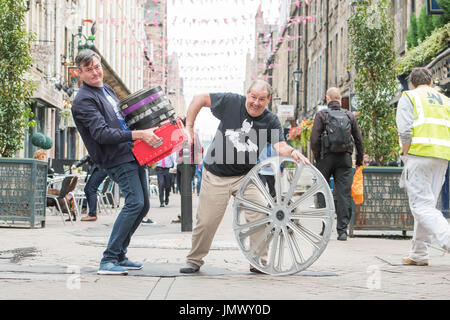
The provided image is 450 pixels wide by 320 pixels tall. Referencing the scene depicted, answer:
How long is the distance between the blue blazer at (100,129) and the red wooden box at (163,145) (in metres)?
0.12

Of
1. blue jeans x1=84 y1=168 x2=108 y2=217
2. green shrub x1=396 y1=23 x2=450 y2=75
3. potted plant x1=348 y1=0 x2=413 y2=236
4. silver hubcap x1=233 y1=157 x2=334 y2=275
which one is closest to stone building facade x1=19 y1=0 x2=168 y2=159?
blue jeans x1=84 y1=168 x2=108 y2=217

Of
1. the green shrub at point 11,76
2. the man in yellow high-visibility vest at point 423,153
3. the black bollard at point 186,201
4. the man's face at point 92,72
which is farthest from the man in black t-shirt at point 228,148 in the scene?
the green shrub at point 11,76

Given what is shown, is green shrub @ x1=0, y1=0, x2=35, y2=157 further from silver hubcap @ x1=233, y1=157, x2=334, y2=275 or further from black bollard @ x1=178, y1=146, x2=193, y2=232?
silver hubcap @ x1=233, y1=157, x2=334, y2=275

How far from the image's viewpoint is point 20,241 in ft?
27.3

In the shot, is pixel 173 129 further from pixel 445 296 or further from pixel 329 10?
pixel 329 10

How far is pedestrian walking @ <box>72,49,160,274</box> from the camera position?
5.47 metres

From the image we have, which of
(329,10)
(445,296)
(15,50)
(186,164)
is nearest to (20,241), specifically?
(186,164)

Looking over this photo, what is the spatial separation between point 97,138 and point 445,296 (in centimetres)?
275

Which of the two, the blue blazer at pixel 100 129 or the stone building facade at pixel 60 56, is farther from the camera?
the stone building facade at pixel 60 56

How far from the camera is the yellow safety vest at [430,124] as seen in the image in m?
6.37

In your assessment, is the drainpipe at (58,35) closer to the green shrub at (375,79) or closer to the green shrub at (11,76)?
the green shrub at (11,76)

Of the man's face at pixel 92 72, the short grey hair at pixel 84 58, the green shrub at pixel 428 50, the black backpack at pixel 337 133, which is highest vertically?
the green shrub at pixel 428 50

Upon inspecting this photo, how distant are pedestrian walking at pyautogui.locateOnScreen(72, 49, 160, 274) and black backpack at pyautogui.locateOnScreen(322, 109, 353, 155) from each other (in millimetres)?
3939

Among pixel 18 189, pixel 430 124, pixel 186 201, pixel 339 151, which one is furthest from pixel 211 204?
pixel 18 189
